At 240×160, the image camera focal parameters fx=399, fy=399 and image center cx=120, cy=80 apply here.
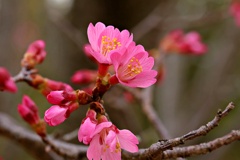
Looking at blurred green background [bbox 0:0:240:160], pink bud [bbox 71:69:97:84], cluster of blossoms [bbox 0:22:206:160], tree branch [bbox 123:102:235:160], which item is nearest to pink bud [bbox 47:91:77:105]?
cluster of blossoms [bbox 0:22:206:160]

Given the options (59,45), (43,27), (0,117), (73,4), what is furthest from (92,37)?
(43,27)

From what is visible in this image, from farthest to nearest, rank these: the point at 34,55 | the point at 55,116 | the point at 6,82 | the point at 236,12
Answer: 1. the point at 236,12
2. the point at 34,55
3. the point at 6,82
4. the point at 55,116

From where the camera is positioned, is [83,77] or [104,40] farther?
[83,77]

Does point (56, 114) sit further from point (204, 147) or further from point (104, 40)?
point (204, 147)

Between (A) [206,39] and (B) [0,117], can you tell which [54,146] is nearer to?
(B) [0,117]

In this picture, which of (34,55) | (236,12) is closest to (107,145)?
(34,55)

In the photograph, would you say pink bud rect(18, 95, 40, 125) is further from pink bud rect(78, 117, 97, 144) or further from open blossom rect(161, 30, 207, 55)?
open blossom rect(161, 30, 207, 55)
